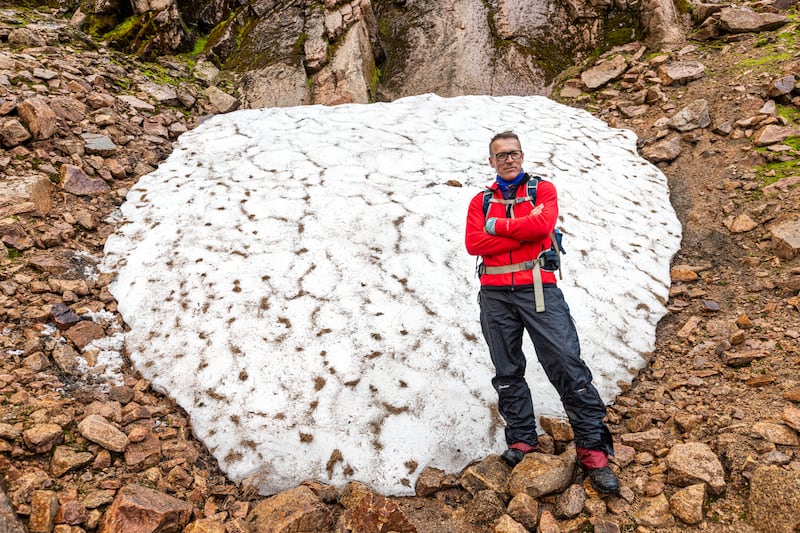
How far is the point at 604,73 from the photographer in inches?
396

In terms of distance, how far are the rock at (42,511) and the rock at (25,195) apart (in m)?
3.78

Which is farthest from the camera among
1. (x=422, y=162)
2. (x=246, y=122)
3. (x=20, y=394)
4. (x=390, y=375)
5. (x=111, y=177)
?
(x=246, y=122)

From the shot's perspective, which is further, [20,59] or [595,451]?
[20,59]

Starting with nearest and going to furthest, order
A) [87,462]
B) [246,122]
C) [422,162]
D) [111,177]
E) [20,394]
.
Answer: [87,462] → [20,394] → [111,177] → [422,162] → [246,122]

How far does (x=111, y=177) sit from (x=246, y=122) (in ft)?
9.76

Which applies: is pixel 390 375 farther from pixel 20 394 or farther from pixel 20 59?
pixel 20 59

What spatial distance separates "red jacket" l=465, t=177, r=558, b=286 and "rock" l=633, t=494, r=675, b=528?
63.9 inches

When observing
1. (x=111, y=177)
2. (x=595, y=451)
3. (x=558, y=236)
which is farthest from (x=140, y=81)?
(x=595, y=451)

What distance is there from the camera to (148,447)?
141 inches

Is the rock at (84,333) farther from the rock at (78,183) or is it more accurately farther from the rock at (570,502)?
the rock at (570,502)

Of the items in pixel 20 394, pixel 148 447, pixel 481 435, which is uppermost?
pixel 20 394

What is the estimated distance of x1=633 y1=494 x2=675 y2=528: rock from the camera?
2.87m

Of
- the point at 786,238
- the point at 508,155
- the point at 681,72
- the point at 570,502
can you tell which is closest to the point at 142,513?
the point at 570,502

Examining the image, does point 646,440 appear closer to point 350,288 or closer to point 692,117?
point 350,288
